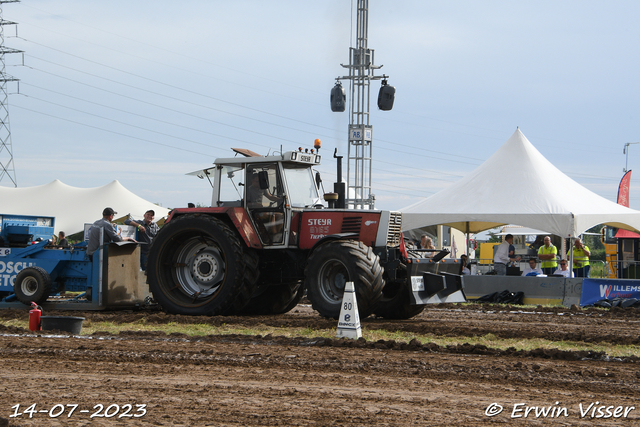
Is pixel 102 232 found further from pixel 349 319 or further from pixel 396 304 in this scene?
pixel 349 319

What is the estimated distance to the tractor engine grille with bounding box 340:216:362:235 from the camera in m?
10.2

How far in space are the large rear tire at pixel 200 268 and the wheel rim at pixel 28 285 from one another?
6.71 ft

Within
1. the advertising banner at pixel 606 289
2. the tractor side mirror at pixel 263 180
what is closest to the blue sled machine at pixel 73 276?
the tractor side mirror at pixel 263 180

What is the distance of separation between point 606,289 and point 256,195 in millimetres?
7820

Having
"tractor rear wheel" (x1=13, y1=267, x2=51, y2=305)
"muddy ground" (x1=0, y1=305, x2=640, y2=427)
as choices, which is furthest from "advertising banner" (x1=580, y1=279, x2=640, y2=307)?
"tractor rear wheel" (x1=13, y1=267, x2=51, y2=305)

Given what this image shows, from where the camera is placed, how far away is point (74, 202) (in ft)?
112

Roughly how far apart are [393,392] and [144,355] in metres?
2.79

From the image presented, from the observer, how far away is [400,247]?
33.9 ft

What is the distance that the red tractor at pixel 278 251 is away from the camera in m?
9.77

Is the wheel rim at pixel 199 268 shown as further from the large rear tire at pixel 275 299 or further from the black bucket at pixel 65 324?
the black bucket at pixel 65 324

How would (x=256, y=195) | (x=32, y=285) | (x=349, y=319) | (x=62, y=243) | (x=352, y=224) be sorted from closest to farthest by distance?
(x=349, y=319), (x=352, y=224), (x=256, y=195), (x=32, y=285), (x=62, y=243)

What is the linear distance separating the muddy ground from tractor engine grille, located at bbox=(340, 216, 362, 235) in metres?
2.05

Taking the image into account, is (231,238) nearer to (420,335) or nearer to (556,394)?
(420,335)

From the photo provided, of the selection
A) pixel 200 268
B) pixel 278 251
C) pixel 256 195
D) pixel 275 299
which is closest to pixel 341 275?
pixel 278 251
